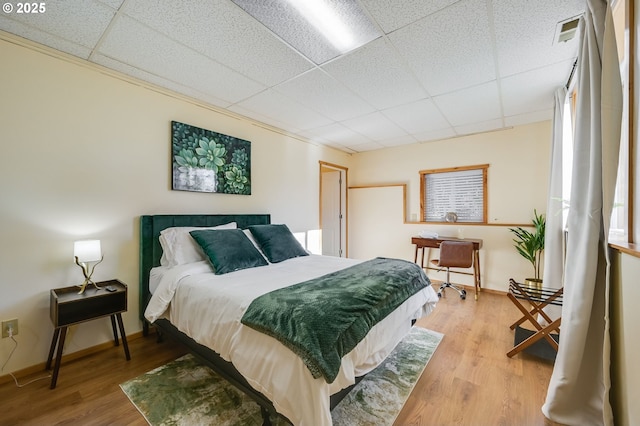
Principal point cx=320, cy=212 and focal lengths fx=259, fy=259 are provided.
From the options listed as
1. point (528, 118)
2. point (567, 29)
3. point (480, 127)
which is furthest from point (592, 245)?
point (480, 127)

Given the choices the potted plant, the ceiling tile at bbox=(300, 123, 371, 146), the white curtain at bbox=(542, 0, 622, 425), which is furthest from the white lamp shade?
the potted plant

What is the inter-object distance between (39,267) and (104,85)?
5.33 ft

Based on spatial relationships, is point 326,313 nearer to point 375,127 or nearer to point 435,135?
point 375,127

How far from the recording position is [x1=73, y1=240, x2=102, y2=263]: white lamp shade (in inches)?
78.5

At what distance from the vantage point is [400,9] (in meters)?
1.64

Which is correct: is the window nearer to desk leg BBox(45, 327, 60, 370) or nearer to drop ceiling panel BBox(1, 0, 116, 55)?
drop ceiling panel BBox(1, 0, 116, 55)

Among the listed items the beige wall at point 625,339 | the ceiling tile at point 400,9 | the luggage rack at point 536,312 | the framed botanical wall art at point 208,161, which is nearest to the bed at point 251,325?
the framed botanical wall art at point 208,161

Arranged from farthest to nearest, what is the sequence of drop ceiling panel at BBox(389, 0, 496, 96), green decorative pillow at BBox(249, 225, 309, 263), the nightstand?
1. green decorative pillow at BBox(249, 225, 309, 263)
2. the nightstand
3. drop ceiling panel at BBox(389, 0, 496, 96)

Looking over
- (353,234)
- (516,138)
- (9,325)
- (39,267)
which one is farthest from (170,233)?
(516,138)

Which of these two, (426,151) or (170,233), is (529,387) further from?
(426,151)

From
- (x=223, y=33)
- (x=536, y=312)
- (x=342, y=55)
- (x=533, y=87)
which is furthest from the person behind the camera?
(x=533, y=87)

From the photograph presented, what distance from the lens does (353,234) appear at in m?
5.52

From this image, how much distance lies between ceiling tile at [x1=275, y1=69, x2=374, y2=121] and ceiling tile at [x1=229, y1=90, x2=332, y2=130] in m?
0.11

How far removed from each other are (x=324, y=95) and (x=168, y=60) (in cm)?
148
